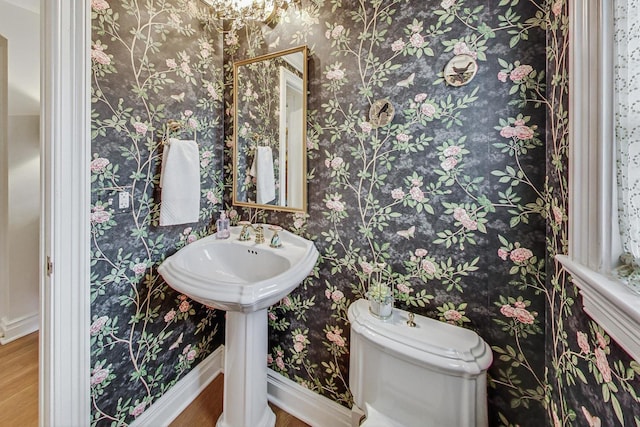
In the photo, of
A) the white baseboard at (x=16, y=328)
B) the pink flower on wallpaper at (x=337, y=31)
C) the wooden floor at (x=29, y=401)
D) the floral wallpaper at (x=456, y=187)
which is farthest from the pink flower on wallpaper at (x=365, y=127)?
the white baseboard at (x=16, y=328)

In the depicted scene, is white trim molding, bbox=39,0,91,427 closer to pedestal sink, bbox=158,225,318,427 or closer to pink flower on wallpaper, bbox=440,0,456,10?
pedestal sink, bbox=158,225,318,427

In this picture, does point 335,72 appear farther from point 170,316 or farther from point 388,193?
point 170,316

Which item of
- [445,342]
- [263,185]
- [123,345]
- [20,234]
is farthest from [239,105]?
[20,234]

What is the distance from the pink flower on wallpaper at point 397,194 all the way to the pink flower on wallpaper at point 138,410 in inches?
62.8

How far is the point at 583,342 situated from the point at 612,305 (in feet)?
0.80

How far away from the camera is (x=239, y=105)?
1.48 m

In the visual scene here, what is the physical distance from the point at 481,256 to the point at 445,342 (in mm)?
349

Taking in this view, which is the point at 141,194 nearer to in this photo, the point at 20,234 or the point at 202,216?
the point at 202,216

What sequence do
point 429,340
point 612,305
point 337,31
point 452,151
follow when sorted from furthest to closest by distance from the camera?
1. point 337,31
2. point 452,151
3. point 429,340
4. point 612,305

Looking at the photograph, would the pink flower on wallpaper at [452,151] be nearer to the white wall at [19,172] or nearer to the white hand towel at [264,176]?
the white hand towel at [264,176]

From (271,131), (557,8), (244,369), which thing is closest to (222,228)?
(271,131)

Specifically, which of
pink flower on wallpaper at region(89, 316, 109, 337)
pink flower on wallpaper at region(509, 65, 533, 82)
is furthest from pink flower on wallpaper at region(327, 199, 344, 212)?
pink flower on wallpaper at region(89, 316, 109, 337)

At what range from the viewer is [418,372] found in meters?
0.82

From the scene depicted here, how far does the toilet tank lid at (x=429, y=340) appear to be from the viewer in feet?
2.54
